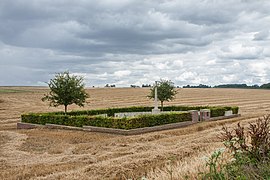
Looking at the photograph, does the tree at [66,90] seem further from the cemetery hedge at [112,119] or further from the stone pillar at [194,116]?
the stone pillar at [194,116]

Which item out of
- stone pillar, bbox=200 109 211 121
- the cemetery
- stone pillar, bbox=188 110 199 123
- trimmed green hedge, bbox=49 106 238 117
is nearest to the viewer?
the cemetery

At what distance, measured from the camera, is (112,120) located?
68.2ft

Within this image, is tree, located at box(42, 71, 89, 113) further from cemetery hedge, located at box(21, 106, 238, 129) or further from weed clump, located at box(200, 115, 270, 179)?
weed clump, located at box(200, 115, 270, 179)

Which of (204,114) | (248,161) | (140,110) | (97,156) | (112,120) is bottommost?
(97,156)

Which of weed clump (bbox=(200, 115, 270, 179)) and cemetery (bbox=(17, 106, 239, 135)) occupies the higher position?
weed clump (bbox=(200, 115, 270, 179))

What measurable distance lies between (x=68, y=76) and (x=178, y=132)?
1091cm

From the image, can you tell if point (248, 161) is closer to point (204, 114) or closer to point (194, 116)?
point (194, 116)

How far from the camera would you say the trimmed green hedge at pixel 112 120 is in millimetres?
20328

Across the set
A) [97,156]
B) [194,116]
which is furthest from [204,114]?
[97,156]

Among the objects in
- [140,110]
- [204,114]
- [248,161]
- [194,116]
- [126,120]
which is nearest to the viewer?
[248,161]

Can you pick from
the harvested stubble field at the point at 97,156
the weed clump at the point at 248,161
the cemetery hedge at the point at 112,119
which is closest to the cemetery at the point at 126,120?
the cemetery hedge at the point at 112,119

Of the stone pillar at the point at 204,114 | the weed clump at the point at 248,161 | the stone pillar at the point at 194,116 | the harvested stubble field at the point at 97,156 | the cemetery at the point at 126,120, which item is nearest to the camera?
the weed clump at the point at 248,161

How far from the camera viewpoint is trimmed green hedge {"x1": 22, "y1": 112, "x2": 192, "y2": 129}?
20.3m

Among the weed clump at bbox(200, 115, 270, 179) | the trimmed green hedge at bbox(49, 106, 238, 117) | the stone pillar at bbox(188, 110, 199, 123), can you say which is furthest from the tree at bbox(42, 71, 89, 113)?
the weed clump at bbox(200, 115, 270, 179)
